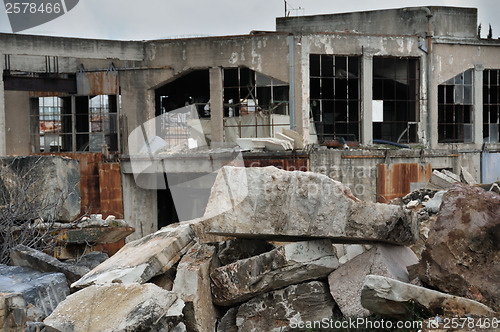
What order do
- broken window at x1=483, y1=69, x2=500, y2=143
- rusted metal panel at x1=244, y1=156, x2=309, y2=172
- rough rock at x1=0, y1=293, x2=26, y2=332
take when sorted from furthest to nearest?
broken window at x1=483, y1=69, x2=500, y2=143
rusted metal panel at x1=244, y1=156, x2=309, y2=172
rough rock at x1=0, y1=293, x2=26, y2=332

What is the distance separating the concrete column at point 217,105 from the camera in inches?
584

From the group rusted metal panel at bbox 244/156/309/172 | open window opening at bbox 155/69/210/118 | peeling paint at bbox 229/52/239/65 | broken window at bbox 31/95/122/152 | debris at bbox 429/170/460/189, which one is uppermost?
peeling paint at bbox 229/52/239/65

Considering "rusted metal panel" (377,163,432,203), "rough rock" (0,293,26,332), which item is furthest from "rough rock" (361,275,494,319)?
"rusted metal panel" (377,163,432,203)

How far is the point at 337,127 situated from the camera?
1758 centimetres

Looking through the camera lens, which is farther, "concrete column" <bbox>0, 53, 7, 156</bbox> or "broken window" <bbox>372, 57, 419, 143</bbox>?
"broken window" <bbox>372, 57, 419, 143</bbox>

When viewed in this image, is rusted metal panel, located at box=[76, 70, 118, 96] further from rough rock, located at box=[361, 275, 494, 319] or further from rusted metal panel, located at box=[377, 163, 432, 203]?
rough rock, located at box=[361, 275, 494, 319]

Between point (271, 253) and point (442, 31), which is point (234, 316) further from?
point (442, 31)

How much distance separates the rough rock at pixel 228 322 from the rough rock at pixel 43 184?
316cm

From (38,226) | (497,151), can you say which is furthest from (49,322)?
(497,151)

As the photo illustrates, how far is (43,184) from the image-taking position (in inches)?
299

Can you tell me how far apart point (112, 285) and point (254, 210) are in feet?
4.85

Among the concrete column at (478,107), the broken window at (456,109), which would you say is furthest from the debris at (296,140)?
the concrete column at (478,107)

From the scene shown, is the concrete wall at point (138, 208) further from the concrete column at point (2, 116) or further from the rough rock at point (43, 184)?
the rough rock at point (43, 184)

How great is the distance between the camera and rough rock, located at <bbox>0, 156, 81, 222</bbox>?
7.32m
